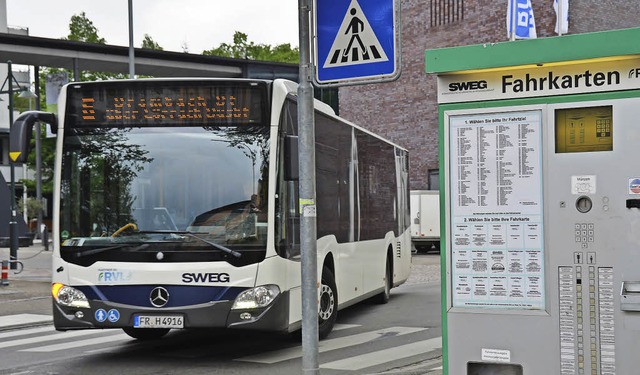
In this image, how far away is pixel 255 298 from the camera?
30.8 ft

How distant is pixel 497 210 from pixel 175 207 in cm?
486

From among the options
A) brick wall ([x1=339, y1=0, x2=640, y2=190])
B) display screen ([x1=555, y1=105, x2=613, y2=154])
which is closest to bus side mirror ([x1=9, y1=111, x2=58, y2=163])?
display screen ([x1=555, y1=105, x2=613, y2=154])

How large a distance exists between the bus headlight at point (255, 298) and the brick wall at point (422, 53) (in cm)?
2791

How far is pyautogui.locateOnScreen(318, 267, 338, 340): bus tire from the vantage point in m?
11.4

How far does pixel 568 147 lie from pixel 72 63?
3366cm

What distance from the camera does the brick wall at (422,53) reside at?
3556 centimetres

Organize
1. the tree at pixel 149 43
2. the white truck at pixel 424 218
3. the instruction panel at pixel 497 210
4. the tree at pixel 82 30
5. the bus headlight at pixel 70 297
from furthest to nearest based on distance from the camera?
the tree at pixel 149 43, the tree at pixel 82 30, the white truck at pixel 424 218, the bus headlight at pixel 70 297, the instruction panel at pixel 497 210

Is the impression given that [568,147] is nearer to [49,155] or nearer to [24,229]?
[24,229]

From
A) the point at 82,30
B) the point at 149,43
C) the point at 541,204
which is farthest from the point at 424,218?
the point at 149,43

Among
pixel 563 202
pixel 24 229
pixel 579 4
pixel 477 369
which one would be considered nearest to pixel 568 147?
pixel 563 202

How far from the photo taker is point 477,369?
5.53m

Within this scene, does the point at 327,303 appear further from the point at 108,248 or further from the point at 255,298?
the point at 108,248

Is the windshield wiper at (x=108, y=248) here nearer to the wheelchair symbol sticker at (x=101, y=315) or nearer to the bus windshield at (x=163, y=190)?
the bus windshield at (x=163, y=190)

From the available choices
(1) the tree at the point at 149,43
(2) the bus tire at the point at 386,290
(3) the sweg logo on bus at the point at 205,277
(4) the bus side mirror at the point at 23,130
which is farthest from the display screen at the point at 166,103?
(1) the tree at the point at 149,43
